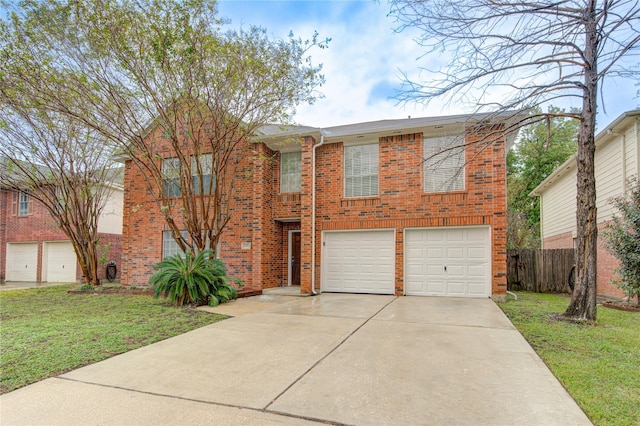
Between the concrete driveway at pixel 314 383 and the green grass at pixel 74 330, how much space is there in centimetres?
36

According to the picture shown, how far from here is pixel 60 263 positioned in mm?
17219

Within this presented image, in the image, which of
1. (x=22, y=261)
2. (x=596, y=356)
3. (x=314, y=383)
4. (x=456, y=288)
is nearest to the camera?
(x=314, y=383)

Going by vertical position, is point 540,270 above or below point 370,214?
below

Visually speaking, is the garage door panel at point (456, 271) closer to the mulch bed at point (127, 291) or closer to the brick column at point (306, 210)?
the brick column at point (306, 210)

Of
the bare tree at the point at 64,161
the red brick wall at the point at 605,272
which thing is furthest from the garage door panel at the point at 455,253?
the bare tree at the point at 64,161

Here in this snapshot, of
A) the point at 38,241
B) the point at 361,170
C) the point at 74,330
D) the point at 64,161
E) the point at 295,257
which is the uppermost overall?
the point at 64,161

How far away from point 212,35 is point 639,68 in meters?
8.23

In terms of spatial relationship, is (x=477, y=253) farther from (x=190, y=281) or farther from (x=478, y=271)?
(x=190, y=281)

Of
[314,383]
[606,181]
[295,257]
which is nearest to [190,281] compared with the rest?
[295,257]

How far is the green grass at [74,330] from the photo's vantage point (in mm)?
4309

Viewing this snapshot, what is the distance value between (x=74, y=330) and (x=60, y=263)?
1386 cm

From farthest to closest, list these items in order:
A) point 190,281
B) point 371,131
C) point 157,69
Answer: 1. point 371,131
2. point 190,281
3. point 157,69

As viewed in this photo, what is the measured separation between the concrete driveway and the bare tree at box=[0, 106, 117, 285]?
25.9ft

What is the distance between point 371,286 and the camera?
1106cm
